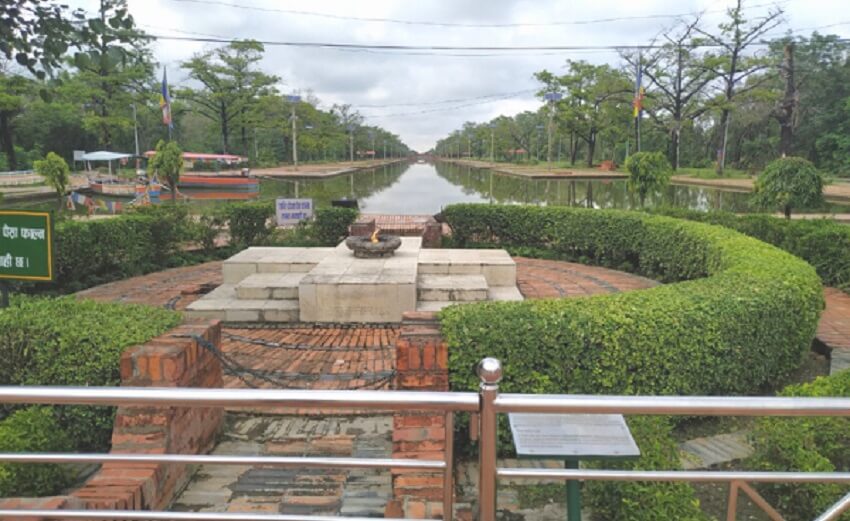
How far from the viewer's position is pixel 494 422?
4.03 ft

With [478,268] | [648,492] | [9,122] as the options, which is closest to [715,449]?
[648,492]

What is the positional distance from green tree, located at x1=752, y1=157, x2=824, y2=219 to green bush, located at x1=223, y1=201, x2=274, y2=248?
922 centimetres

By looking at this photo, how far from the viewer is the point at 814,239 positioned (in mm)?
6961

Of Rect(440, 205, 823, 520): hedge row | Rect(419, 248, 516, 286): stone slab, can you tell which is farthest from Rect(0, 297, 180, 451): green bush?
Rect(419, 248, 516, 286): stone slab

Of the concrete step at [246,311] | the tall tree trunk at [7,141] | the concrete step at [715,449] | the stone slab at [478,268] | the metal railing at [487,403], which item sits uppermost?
the tall tree trunk at [7,141]

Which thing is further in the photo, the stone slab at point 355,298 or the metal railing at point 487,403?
the stone slab at point 355,298

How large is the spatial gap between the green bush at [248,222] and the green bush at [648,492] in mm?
8172

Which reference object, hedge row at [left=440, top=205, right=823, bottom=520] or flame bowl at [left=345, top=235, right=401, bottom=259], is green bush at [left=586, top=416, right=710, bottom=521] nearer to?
hedge row at [left=440, top=205, right=823, bottom=520]

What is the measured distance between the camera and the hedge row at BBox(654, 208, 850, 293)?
21.8 feet

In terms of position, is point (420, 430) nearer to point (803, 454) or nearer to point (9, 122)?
point (803, 454)

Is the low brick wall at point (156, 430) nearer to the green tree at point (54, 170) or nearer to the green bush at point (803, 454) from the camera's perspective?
the green bush at point (803, 454)

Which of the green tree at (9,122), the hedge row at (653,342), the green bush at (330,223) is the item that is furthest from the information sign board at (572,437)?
the green tree at (9,122)

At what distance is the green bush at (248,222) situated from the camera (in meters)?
9.36

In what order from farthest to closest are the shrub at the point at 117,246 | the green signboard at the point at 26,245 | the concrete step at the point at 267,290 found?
1. the shrub at the point at 117,246
2. the concrete step at the point at 267,290
3. the green signboard at the point at 26,245
